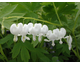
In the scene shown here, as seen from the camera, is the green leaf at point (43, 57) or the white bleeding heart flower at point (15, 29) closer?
the white bleeding heart flower at point (15, 29)

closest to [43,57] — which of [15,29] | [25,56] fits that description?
[25,56]

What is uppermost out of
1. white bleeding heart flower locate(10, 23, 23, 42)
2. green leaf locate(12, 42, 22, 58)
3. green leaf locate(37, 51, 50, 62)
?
white bleeding heart flower locate(10, 23, 23, 42)

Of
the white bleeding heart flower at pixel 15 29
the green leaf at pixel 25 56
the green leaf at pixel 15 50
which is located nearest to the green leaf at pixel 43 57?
the green leaf at pixel 25 56

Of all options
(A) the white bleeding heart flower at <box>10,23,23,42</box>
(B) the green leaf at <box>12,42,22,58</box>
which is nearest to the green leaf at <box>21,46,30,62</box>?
(B) the green leaf at <box>12,42,22,58</box>

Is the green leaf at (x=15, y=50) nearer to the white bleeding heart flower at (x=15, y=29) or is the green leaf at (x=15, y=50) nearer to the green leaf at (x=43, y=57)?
the green leaf at (x=43, y=57)

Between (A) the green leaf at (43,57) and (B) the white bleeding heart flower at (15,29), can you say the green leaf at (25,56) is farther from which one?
(B) the white bleeding heart flower at (15,29)

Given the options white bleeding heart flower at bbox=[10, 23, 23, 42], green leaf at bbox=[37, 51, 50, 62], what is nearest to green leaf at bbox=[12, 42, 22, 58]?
green leaf at bbox=[37, 51, 50, 62]

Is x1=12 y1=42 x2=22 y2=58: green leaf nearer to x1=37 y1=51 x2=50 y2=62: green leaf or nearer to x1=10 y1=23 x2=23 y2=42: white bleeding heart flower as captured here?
x1=37 y1=51 x2=50 y2=62: green leaf

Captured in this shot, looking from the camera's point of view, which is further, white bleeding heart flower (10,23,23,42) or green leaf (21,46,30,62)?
green leaf (21,46,30,62)

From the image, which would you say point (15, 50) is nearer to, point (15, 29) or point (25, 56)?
point (25, 56)

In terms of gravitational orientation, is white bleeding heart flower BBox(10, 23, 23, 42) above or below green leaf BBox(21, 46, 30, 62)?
above

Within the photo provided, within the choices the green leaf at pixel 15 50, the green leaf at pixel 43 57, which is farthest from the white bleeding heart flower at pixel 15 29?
the green leaf at pixel 43 57

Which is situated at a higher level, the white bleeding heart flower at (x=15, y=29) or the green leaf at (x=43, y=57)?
the white bleeding heart flower at (x=15, y=29)

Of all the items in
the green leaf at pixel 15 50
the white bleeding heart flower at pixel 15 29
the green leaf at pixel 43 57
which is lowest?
the green leaf at pixel 43 57
